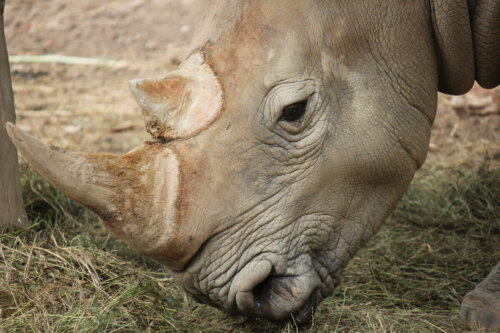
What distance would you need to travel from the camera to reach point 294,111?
327 centimetres

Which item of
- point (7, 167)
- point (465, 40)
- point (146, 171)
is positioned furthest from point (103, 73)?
point (146, 171)

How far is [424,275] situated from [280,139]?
1.71m

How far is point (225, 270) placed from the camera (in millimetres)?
3121

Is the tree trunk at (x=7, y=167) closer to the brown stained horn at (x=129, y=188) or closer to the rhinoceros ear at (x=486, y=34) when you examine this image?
the brown stained horn at (x=129, y=188)

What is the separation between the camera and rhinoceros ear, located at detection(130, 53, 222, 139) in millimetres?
3090

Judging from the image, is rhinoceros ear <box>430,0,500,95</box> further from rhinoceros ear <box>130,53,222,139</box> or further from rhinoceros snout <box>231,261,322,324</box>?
rhinoceros snout <box>231,261,322,324</box>

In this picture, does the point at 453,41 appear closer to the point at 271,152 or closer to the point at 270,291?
the point at 271,152

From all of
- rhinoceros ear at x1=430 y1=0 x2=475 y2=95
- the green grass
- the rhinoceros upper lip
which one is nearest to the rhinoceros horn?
the rhinoceros upper lip

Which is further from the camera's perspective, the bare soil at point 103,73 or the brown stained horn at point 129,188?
the bare soil at point 103,73

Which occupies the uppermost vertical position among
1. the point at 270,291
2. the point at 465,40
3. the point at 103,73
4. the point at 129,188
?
the point at 465,40

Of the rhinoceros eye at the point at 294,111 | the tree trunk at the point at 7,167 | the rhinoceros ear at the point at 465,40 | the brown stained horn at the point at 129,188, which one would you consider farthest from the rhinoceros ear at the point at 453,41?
the tree trunk at the point at 7,167

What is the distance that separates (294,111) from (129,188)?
2.71 feet

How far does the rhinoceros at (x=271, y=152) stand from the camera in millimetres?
2980

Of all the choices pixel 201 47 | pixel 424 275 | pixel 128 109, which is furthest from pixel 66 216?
pixel 128 109
